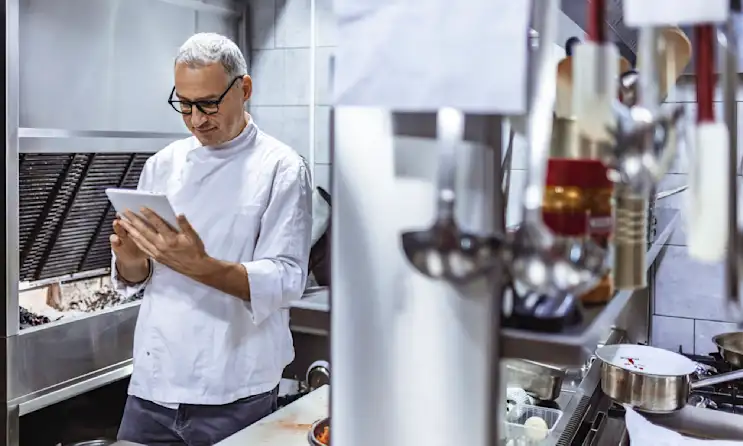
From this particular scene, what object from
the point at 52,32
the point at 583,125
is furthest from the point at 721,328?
→ the point at 583,125

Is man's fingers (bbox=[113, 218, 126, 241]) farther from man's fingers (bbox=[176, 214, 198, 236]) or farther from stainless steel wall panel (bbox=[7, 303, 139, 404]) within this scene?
stainless steel wall panel (bbox=[7, 303, 139, 404])

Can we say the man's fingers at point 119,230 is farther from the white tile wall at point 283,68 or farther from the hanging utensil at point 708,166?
the hanging utensil at point 708,166

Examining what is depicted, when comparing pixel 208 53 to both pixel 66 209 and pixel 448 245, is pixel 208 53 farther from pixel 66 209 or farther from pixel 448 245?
pixel 448 245

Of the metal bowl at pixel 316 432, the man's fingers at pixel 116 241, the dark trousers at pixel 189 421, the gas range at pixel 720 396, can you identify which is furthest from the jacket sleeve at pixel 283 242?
the gas range at pixel 720 396

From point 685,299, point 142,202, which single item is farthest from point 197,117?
point 685,299

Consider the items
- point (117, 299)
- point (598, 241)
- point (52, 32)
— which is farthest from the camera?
point (117, 299)

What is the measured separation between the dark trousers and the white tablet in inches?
18.1

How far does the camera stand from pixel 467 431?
0.67 metres

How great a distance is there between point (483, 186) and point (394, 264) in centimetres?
11

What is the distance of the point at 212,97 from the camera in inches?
74.3

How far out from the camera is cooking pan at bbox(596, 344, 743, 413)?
5.79 feet

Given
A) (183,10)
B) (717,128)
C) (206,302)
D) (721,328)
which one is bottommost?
(721,328)

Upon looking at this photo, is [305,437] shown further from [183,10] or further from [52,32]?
[183,10]

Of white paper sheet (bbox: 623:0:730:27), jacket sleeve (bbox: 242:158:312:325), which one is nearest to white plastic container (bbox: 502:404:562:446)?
jacket sleeve (bbox: 242:158:312:325)
